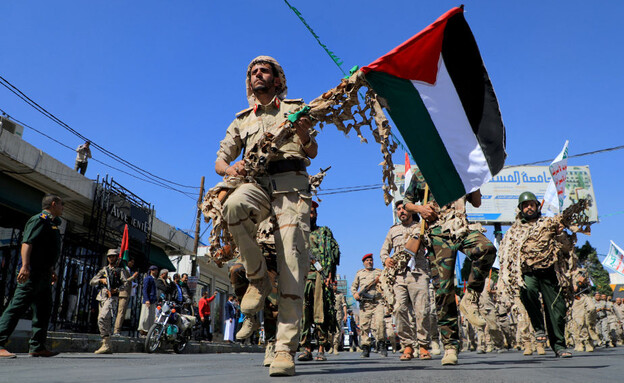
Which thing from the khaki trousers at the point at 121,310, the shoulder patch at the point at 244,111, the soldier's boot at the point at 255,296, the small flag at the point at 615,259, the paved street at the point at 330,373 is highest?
the small flag at the point at 615,259

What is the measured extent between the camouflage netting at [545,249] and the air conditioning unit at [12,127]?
40.7ft

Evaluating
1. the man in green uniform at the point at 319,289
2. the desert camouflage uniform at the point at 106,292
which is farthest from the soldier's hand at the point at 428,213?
the desert camouflage uniform at the point at 106,292

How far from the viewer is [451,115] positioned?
4961 millimetres

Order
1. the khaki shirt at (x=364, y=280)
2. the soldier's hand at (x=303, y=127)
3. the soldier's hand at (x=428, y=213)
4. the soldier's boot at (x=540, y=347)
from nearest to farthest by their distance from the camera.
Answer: the soldier's hand at (x=303, y=127) → the soldier's hand at (x=428, y=213) → the soldier's boot at (x=540, y=347) → the khaki shirt at (x=364, y=280)

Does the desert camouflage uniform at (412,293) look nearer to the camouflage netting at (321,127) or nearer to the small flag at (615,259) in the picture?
the camouflage netting at (321,127)

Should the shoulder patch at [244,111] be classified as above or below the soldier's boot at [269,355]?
above

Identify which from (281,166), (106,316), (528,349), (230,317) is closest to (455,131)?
(281,166)

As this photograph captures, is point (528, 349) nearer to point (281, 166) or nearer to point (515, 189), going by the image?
point (281, 166)

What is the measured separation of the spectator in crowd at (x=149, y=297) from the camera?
13.1 m

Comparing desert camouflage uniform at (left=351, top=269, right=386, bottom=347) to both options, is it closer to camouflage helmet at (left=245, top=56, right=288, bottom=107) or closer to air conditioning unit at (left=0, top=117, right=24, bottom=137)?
camouflage helmet at (left=245, top=56, right=288, bottom=107)

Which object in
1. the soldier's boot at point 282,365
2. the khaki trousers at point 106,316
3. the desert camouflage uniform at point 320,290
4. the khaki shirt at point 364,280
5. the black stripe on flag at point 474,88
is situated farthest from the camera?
the khaki shirt at point 364,280

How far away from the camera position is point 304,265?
3.88 metres

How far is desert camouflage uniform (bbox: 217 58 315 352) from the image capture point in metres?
3.69

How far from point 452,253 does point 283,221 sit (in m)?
2.20
